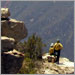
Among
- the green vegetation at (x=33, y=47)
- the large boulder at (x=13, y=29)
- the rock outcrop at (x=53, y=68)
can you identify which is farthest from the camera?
the large boulder at (x=13, y=29)

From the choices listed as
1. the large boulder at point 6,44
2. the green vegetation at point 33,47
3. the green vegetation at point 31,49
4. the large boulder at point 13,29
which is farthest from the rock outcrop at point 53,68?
the large boulder at point 13,29

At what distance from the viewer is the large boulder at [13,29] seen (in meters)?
26.9

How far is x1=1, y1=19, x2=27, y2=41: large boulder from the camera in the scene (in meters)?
26.9

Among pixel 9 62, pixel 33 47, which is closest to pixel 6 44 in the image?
pixel 9 62

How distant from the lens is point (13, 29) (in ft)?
92.3

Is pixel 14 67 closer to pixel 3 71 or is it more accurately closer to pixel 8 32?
pixel 3 71

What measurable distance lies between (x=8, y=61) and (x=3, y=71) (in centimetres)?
92

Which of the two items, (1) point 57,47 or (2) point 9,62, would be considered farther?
(1) point 57,47

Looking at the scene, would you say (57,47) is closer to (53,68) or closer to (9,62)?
(53,68)

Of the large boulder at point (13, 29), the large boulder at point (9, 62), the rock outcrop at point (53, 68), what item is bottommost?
the rock outcrop at point (53, 68)

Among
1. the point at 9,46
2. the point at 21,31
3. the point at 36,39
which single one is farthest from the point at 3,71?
the point at 21,31

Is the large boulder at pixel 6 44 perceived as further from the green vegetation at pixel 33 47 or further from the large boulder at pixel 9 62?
the green vegetation at pixel 33 47

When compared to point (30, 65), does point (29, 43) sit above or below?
above

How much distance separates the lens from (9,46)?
22062 mm
